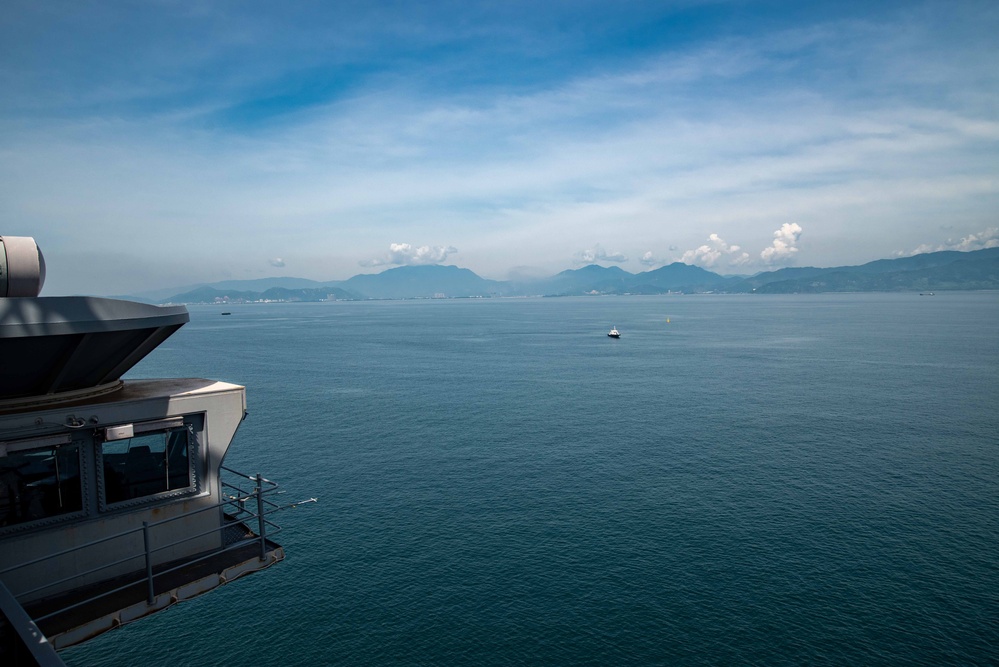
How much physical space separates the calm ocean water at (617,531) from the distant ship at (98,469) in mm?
14038

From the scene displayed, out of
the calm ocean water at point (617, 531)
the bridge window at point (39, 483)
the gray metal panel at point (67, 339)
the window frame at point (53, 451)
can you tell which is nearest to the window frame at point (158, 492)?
the window frame at point (53, 451)

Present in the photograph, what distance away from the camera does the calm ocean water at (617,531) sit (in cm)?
2678

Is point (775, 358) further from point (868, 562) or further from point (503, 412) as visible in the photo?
point (868, 562)

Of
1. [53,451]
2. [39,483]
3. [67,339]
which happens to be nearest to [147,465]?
[53,451]

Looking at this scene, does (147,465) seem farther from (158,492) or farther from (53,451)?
(53,451)

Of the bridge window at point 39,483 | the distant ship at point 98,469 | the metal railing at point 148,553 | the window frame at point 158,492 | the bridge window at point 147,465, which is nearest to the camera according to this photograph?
the metal railing at point 148,553

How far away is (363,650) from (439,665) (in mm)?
3600

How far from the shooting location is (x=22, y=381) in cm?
1339

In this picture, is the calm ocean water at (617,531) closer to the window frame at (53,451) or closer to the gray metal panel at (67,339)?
the window frame at (53,451)

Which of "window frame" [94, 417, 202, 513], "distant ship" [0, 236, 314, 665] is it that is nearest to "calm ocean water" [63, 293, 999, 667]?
"distant ship" [0, 236, 314, 665]

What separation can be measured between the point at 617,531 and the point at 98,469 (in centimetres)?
2933

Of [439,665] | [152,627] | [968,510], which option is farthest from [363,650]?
[968,510]

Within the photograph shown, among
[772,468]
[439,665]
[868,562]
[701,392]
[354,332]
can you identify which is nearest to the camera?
[439,665]

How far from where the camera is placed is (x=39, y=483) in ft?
44.4
